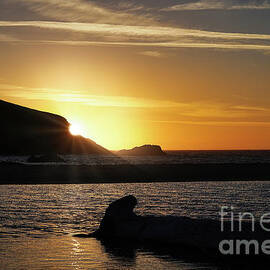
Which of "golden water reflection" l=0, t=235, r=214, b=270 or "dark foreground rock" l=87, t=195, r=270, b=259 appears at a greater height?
"dark foreground rock" l=87, t=195, r=270, b=259

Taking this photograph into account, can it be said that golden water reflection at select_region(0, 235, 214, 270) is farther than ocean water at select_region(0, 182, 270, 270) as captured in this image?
No

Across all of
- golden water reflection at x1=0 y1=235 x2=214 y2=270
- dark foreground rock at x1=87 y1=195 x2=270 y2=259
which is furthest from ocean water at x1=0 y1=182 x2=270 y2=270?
dark foreground rock at x1=87 y1=195 x2=270 y2=259

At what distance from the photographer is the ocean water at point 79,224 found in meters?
20.8

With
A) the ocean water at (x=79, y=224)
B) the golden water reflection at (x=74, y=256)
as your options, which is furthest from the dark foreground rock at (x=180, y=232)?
the golden water reflection at (x=74, y=256)

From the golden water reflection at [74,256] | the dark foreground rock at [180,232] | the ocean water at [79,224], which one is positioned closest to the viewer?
the golden water reflection at [74,256]

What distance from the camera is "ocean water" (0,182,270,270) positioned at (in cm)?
2084

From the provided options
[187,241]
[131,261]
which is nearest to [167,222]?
[187,241]

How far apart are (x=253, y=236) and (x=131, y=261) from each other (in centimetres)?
484

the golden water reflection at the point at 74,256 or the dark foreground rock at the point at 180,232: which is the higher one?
the dark foreground rock at the point at 180,232

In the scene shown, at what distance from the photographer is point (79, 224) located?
2948 centimetres

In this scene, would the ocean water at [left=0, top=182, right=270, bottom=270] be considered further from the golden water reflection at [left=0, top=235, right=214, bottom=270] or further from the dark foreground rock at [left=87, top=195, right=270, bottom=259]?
the dark foreground rock at [left=87, top=195, right=270, bottom=259]

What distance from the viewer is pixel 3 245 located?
23609mm

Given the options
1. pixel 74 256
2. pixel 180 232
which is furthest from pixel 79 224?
pixel 180 232

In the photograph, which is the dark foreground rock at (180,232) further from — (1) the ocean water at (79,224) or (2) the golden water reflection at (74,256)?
(2) the golden water reflection at (74,256)
